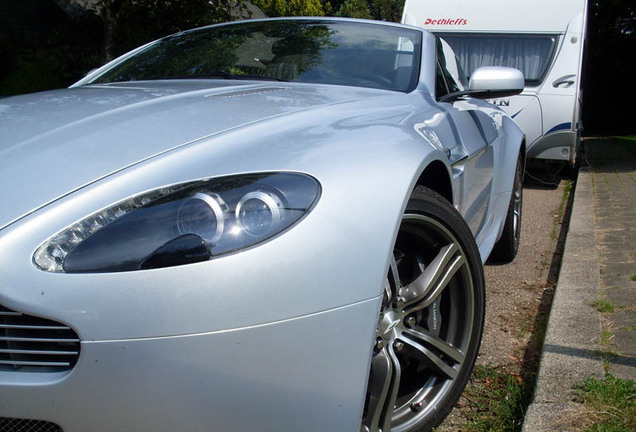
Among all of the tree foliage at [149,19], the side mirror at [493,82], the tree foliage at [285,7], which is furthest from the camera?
the tree foliage at [285,7]

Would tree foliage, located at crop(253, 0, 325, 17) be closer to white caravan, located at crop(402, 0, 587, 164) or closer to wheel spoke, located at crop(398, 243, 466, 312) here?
white caravan, located at crop(402, 0, 587, 164)

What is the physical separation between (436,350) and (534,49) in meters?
8.11

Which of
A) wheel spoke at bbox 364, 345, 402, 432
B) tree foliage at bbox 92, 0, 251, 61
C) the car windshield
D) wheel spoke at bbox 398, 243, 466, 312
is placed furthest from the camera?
tree foliage at bbox 92, 0, 251, 61

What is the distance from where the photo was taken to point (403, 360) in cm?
238

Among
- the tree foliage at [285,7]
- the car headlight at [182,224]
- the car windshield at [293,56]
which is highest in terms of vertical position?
the tree foliage at [285,7]

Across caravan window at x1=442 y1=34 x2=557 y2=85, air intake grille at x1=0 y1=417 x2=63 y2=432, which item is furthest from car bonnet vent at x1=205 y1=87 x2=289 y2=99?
caravan window at x1=442 y1=34 x2=557 y2=85

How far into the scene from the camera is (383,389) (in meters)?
2.02

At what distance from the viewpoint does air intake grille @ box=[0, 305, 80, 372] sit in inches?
59.9

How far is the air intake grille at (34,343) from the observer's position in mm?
1521

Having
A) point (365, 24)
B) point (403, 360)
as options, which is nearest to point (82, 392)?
point (403, 360)

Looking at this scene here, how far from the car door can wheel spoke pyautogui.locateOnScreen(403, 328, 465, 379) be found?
674 millimetres

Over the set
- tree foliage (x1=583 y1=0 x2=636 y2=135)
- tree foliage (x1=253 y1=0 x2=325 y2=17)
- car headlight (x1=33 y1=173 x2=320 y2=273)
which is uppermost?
tree foliage (x1=253 y1=0 x2=325 y2=17)

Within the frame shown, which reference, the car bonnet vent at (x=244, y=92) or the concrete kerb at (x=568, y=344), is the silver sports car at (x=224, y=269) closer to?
the car bonnet vent at (x=244, y=92)

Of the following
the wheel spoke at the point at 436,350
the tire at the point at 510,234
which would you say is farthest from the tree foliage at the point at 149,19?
the wheel spoke at the point at 436,350
